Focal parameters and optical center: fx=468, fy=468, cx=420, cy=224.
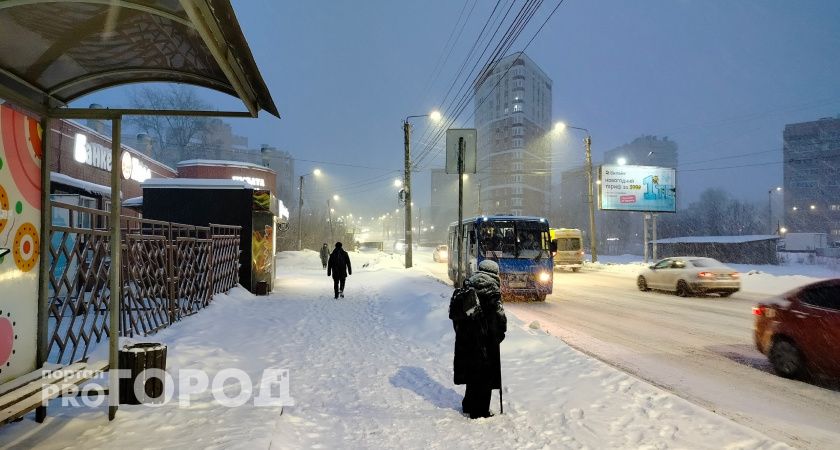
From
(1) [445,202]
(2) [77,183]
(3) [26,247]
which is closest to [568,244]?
(2) [77,183]

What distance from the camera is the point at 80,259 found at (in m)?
7.00

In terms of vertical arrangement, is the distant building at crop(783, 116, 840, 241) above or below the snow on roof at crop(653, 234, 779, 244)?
above

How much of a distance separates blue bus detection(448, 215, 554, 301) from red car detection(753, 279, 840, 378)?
26.8 ft

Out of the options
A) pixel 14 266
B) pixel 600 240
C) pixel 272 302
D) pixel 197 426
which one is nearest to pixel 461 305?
pixel 197 426

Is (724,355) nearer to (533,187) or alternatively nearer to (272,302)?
(272,302)

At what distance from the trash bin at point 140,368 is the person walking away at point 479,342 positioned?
339cm

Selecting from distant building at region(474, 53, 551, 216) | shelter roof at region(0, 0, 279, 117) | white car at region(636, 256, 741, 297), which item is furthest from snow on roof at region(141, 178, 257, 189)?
distant building at region(474, 53, 551, 216)

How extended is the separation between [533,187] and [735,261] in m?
65.8

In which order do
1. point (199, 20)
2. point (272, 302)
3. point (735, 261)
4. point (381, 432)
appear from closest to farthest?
point (199, 20), point (381, 432), point (272, 302), point (735, 261)

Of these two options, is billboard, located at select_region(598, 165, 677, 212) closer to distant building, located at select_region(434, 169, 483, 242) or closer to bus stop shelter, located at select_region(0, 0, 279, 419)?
bus stop shelter, located at select_region(0, 0, 279, 419)

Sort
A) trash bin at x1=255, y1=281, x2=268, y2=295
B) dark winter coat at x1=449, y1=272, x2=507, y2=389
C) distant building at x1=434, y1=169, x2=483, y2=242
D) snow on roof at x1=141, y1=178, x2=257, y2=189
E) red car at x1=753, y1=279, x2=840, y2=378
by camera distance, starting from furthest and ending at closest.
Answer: distant building at x1=434, y1=169, x2=483, y2=242
trash bin at x1=255, y1=281, x2=268, y2=295
snow on roof at x1=141, y1=178, x2=257, y2=189
red car at x1=753, y1=279, x2=840, y2=378
dark winter coat at x1=449, y1=272, x2=507, y2=389

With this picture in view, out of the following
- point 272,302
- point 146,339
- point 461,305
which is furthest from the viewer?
point 272,302

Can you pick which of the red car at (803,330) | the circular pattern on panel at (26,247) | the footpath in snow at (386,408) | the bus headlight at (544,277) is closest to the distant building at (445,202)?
the bus headlight at (544,277)

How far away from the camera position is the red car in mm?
6293
